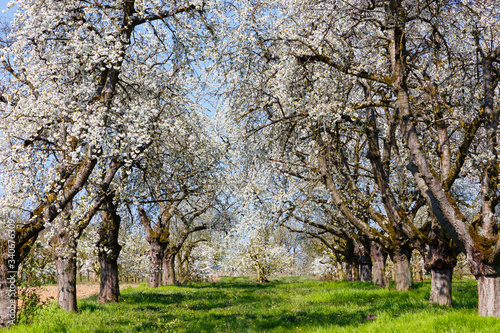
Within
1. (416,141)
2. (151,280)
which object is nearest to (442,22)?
(416,141)

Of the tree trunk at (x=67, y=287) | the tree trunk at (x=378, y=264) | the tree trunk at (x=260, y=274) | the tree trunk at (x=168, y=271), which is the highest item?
the tree trunk at (x=67, y=287)

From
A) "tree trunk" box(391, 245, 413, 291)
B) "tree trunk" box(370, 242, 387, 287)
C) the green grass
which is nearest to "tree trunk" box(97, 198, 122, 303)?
the green grass

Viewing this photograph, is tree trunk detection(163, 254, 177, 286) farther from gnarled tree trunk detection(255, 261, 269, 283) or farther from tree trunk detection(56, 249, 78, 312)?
tree trunk detection(56, 249, 78, 312)

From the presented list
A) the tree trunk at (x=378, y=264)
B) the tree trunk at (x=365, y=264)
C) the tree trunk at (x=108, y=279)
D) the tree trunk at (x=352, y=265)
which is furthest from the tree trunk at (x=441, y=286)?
the tree trunk at (x=352, y=265)

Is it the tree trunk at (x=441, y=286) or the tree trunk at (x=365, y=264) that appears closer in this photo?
the tree trunk at (x=441, y=286)

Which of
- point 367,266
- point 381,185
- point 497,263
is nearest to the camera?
point 497,263

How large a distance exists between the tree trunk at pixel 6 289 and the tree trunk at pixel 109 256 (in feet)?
22.0

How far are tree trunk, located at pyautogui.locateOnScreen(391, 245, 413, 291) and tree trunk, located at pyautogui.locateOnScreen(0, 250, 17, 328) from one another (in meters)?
12.4

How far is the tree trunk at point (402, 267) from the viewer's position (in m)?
14.2

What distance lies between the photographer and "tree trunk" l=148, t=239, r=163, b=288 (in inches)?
912

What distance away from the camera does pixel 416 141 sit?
8328mm

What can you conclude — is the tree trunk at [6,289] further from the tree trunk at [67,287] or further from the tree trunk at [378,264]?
the tree trunk at [378,264]

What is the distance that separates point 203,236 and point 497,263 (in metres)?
36.3

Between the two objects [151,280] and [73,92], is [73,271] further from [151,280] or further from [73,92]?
[151,280]
